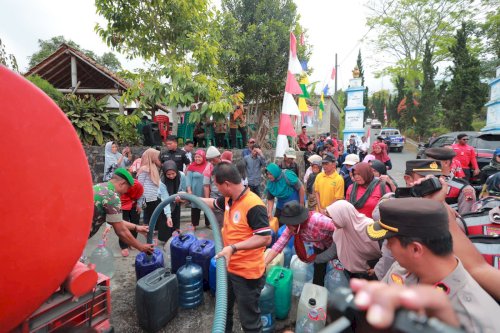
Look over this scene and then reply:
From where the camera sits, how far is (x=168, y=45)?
28.8ft

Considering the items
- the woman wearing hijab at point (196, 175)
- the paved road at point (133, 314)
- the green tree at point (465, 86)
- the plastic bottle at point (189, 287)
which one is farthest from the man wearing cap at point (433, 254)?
the green tree at point (465, 86)

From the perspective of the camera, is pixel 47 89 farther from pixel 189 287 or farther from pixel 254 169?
pixel 189 287

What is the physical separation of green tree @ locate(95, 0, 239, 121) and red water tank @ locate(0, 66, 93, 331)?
6.81m

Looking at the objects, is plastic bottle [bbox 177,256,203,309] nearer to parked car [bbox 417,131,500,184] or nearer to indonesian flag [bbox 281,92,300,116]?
indonesian flag [bbox 281,92,300,116]

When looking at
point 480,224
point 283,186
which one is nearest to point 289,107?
point 283,186

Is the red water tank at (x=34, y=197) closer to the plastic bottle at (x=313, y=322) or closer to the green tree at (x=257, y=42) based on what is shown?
the plastic bottle at (x=313, y=322)

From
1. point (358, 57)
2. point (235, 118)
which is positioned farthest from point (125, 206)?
point (358, 57)

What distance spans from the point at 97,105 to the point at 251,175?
5.23 metres

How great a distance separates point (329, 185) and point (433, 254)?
349 centimetres

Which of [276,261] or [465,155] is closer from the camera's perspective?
[276,261]

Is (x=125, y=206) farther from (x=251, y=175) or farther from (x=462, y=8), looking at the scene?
(x=462, y=8)

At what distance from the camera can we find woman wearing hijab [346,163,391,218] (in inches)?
140

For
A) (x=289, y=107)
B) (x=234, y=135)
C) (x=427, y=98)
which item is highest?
(x=427, y=98)

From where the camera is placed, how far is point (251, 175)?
6863 mm
